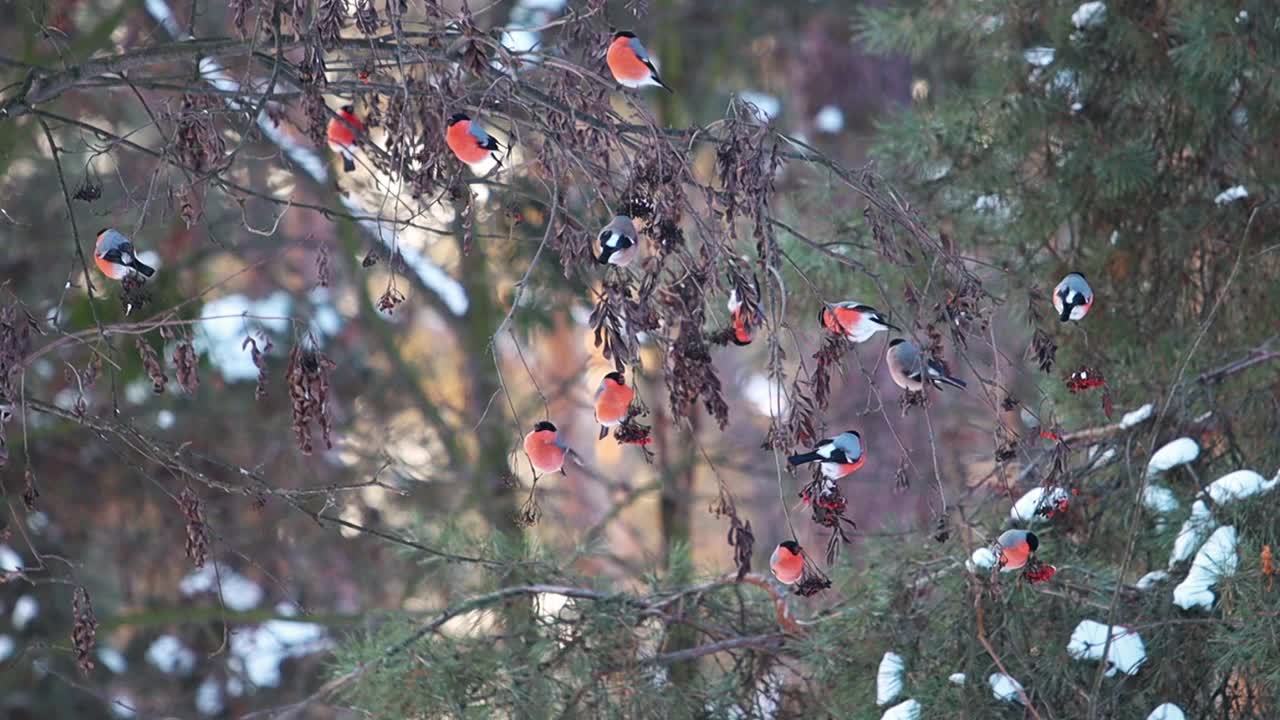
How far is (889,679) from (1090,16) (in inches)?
69.2

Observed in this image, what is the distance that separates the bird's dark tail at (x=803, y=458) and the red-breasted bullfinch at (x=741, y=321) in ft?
0.65

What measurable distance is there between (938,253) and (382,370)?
5.16 metres

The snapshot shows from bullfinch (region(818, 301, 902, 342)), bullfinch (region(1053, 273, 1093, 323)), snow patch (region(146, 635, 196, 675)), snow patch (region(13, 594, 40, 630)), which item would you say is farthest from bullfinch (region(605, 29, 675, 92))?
snow patch (region(146, 635, 196, 675))

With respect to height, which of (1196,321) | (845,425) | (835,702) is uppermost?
(845,425)

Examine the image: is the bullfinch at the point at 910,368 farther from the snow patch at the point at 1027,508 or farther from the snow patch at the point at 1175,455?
the snow patch at the point at 1175,455

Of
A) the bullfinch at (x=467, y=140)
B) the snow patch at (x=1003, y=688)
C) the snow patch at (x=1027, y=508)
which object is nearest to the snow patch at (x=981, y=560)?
the snow patch at (x=1027, y=508)

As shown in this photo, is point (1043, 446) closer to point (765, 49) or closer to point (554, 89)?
point (554, 89)

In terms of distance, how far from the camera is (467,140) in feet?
7.72

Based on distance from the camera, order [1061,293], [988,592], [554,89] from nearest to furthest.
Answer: [554,89] < [1061,293] < [988,592]

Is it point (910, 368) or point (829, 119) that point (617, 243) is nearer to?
A: point (910, 368)

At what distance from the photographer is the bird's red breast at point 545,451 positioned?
2.32 m

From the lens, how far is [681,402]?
6.88 ft

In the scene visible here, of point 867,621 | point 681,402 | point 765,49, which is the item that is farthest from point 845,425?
point 681,402

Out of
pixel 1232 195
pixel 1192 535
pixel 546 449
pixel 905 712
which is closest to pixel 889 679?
pixel 905 712
